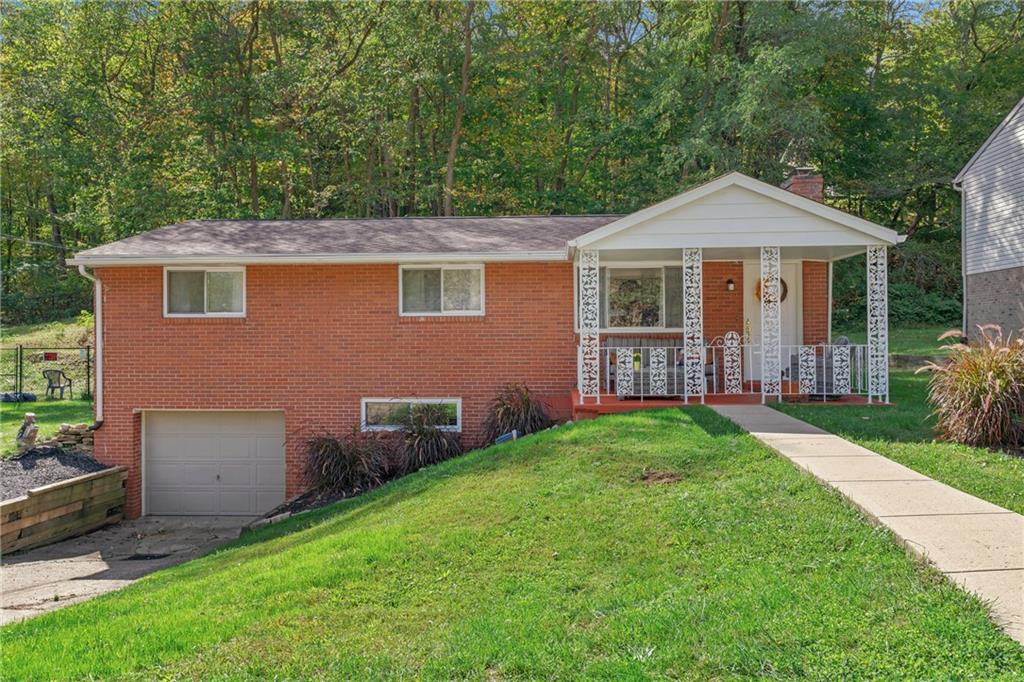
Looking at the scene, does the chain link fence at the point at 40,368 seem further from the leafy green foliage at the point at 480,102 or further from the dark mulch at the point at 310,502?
the dark mulch at the point at 310,502

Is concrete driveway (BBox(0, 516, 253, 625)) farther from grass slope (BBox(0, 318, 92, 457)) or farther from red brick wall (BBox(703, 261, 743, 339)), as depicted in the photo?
red brick wall (BBox(703, 261, 743, 339))

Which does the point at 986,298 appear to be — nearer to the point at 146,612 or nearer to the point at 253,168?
the point at 146,612

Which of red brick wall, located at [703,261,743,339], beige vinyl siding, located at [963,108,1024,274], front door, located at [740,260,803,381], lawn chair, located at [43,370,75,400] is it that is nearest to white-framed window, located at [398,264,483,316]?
red brick wall, located at [703,261,743,339]

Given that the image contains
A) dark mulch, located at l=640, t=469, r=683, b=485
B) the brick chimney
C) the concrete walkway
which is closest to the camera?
the concrete walkway

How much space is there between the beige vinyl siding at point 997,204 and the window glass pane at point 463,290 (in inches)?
528

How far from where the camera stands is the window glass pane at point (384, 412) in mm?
12383

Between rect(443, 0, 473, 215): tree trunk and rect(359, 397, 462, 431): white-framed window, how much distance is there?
39.7 ft

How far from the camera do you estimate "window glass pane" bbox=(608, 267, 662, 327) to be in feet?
42.7

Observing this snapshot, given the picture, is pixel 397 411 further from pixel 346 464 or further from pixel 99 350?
pixel 99 350

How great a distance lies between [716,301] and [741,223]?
2.61m

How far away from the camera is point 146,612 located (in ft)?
17.9

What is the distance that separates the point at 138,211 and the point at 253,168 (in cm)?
377

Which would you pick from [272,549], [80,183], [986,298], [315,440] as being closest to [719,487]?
[272,549]

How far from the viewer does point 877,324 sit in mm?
10852
